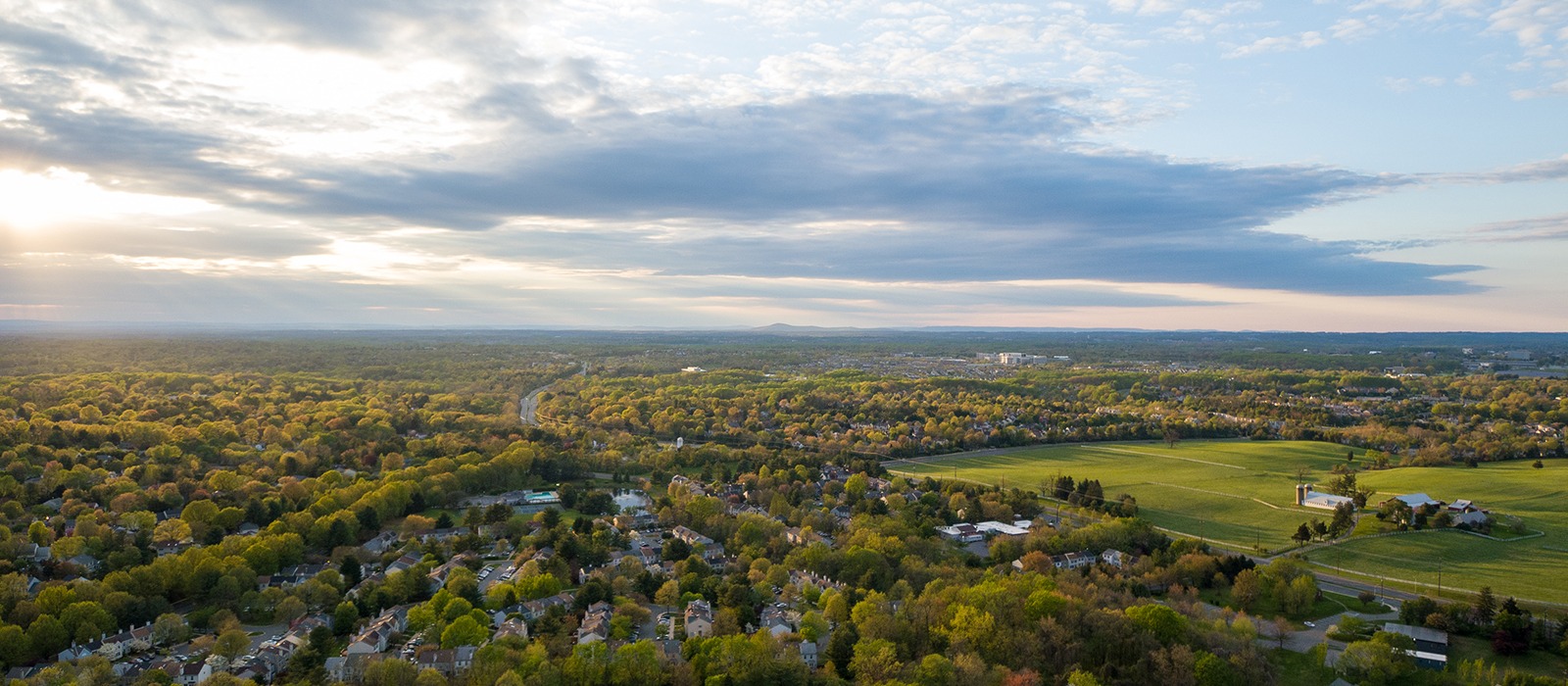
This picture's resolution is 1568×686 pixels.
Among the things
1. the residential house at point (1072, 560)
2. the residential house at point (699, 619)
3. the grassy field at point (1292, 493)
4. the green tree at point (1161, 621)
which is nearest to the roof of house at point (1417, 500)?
the grassy field at point (1292, 493)

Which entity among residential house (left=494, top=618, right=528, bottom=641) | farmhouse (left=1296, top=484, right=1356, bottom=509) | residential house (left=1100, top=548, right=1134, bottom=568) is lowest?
residential house (left=494, top=618, right=528, bottom=641)

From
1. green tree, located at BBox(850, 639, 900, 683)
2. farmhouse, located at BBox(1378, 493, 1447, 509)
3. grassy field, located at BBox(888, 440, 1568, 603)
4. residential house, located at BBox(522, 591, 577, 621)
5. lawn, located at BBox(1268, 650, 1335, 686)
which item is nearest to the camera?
green tree, located at BBox(850, 639, 900, 683)

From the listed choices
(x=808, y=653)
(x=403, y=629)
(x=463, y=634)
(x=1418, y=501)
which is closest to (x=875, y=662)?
(x=808, y=653)

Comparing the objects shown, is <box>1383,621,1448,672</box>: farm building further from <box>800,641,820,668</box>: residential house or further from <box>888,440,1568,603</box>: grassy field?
<box>800,641,820,668</box>: residential house

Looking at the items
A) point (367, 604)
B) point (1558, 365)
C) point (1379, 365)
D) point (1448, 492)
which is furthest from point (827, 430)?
point (1558, 365)

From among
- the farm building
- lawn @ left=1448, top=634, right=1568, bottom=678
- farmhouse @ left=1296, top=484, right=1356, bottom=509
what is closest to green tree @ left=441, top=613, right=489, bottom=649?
the farm building

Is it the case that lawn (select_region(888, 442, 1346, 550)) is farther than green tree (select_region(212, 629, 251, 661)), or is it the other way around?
lawn (select_region(888, 442, 1346, 550))

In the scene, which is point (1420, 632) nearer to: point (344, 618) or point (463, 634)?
point (463, 634)
